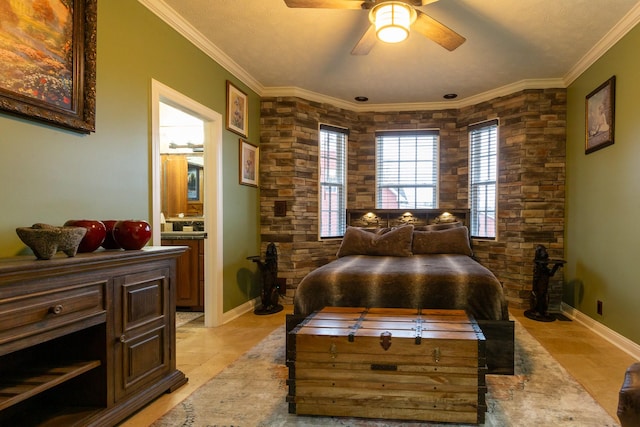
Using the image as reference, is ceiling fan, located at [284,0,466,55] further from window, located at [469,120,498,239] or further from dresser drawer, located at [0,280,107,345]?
window, located at [469,120,498,239]

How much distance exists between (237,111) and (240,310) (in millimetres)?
2253

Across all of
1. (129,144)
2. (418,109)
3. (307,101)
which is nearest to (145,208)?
(129,144)

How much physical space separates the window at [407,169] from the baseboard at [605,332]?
81.0 inches

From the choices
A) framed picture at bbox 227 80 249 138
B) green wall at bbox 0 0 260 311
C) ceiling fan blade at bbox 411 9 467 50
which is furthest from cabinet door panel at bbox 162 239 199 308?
ceiling fan blade at bbox 411 9 467 50

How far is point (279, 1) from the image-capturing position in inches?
109

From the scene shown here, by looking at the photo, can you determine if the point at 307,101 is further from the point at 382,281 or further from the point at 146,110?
the point at 382,281

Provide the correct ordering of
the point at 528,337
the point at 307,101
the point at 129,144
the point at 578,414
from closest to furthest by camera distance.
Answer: the point at 578,414 < the point at 129,144 < the point at 528,337 < the point at 307,101

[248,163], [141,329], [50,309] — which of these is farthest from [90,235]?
[248,163]

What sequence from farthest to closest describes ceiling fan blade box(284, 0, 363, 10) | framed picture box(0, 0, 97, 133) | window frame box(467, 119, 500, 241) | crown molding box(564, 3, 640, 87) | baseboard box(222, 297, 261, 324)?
1. window frame box(467, 119, 500, 241)
2. baseboard box(222, 297, 261, 324)
3. crown molding box(564, 3, 640, 87)
4. ceiling fan blade box(284, 0, 363, 10)
5. framed picture box(0, 0, 97, 133)

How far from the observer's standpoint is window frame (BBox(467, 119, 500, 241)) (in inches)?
187

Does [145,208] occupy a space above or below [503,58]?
below

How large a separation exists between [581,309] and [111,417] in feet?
14.2

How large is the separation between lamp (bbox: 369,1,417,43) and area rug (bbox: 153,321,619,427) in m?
2.29

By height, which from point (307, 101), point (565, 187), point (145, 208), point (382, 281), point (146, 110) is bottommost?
point (382, 281)
